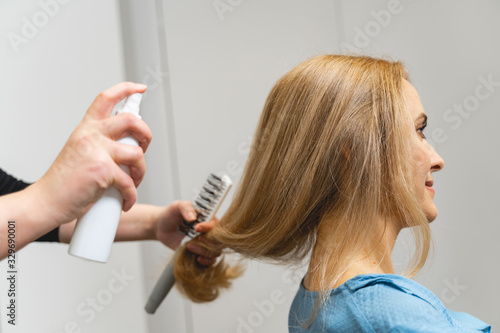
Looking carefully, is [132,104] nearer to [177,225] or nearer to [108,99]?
[108,99]

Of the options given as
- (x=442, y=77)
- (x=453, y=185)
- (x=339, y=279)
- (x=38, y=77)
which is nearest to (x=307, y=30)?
(x=442, y=77)

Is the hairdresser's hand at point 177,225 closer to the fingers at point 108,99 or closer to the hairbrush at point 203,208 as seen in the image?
the hairbrush at point 203,208

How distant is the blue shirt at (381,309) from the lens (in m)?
0.62

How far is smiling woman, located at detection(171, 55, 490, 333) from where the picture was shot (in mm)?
743

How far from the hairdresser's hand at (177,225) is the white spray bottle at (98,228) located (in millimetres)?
321

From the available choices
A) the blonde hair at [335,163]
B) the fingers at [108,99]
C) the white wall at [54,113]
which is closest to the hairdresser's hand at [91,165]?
the fingers at [108,99]

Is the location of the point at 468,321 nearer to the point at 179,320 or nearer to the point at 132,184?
the point at 132,184

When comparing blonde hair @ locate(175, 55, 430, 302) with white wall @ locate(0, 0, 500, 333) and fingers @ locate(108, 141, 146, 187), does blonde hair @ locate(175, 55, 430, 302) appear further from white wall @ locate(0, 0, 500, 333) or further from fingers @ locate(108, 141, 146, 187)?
white wall @ locate(0, 0, 500, 333)

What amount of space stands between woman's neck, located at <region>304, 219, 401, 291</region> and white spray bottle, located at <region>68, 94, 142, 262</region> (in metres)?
0.32

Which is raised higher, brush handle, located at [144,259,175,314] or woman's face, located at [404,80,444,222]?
woman's face, located at [404,80,444,222]

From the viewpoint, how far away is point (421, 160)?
0.80 metres

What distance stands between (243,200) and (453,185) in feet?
2.49

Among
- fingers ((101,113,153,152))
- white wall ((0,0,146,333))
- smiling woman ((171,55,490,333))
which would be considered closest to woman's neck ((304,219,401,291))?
smiling woman ((171,55,490,333))

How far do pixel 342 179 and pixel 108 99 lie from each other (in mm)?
373
